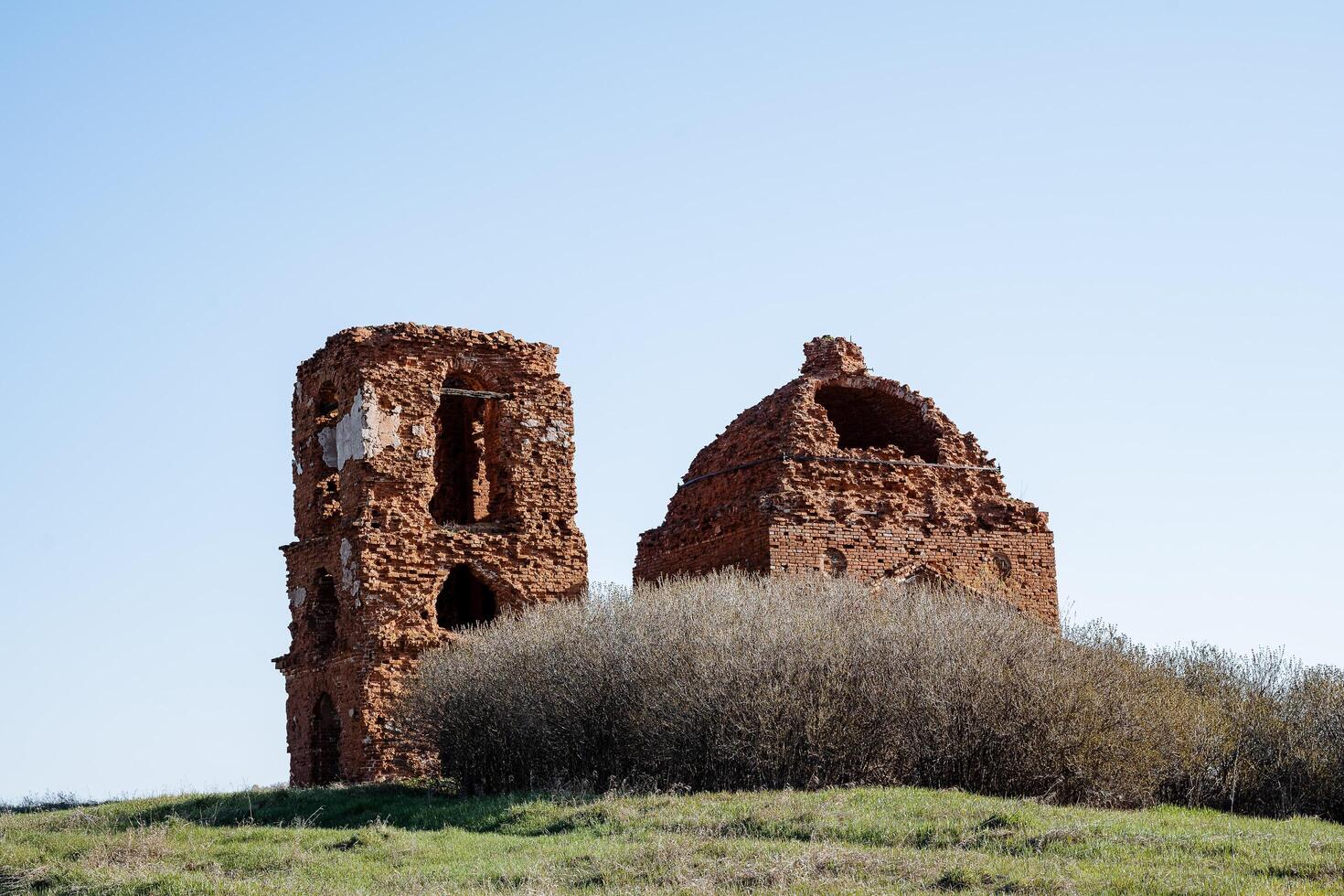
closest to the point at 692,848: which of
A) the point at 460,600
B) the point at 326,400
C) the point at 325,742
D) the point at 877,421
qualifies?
the point at 325,742

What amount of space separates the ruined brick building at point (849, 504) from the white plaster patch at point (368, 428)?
4304mm

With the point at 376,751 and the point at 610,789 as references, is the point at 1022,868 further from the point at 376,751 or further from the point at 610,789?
the point at 376,751

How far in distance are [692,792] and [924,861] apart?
4.70 meters

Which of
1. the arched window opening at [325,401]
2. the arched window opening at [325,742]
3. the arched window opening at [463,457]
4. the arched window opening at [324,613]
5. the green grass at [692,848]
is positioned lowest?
the green grass at [692,848]

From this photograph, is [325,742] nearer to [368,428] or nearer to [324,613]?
[324,613]

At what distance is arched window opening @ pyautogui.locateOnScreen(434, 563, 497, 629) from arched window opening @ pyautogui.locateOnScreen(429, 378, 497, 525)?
2.64ft

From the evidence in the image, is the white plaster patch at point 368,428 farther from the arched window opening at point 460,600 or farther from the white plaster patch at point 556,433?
the arched window opening at point 460,600

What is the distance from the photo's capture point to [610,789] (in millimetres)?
16469

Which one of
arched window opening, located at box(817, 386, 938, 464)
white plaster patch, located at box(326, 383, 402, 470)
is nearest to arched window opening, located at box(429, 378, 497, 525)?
white plaster patch, located at box(326, 383, 402, 470)

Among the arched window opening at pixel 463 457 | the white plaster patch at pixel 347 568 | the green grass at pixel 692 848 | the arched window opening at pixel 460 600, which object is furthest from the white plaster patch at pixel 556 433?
the green grass at pixel 692 848

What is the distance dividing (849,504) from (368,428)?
630 cm

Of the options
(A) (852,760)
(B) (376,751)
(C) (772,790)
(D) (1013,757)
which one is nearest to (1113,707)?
(D) (1013,757)

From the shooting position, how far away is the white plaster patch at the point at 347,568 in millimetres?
20531

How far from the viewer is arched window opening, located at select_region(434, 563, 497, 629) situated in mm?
22344
